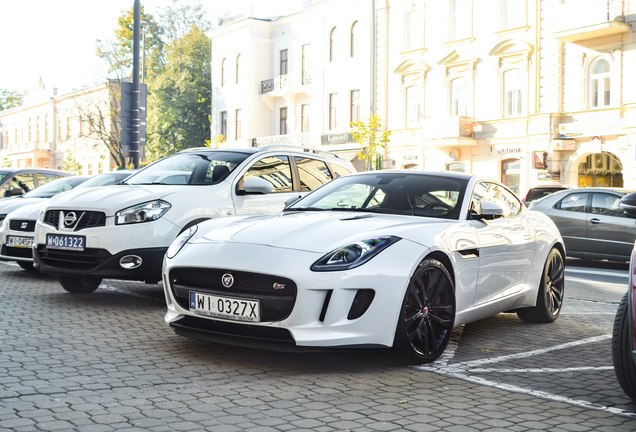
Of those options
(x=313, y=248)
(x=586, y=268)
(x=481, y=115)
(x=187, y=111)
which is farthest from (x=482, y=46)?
(x=313, y=248)

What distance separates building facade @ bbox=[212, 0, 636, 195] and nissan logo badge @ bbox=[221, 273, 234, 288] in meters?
24.1

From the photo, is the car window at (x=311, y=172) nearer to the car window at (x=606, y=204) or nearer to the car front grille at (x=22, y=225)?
the car front grille at (x=22, y=225)

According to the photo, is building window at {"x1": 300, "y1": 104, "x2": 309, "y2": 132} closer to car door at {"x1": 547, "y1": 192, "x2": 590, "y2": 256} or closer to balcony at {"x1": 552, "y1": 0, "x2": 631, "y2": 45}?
balcony at {"x1": 552, "y1": 0, "x2": 631, "y2": 45}

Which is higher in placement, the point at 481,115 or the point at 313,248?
the point at 481,115

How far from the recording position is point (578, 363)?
18.1 feet

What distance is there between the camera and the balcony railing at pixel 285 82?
42.9m

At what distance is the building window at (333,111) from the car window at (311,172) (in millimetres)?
31414

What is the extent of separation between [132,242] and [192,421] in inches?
147

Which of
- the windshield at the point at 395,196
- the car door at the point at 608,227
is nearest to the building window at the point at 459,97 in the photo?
the car door at the point at 608,227

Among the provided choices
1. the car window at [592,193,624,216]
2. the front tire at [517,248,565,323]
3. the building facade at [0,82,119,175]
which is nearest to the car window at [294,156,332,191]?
the front tire at [517,248,565,323]

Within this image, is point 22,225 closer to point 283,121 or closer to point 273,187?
point 273,187

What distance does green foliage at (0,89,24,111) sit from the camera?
101 meters

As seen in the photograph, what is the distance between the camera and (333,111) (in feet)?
134

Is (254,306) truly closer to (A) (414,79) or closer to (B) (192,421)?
(B) (192,421)
